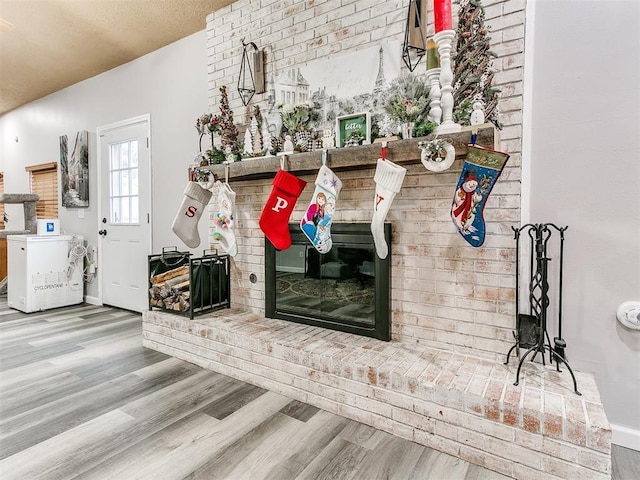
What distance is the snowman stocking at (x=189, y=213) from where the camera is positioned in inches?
109

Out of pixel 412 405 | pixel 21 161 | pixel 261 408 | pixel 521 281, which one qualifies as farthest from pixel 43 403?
pixel 21 161

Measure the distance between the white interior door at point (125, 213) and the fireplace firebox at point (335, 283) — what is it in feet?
6.42

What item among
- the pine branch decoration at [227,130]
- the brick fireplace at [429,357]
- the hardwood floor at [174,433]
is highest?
the pine branch decoration at [227,130]

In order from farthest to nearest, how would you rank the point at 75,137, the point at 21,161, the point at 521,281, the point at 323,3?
the point at 21,161 → the point at 75,137 → the point at 323,3 → the point at 521,281

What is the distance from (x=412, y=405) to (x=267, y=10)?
273cm

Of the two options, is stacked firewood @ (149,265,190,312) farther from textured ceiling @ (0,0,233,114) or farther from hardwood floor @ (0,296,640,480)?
textured ceiling @ (0,0,233,114)

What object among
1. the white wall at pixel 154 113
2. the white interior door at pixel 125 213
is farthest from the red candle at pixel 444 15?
the white interior door at pixel 125 213

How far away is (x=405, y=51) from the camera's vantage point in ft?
6.92

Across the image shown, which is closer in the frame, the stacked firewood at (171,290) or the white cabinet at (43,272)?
the stacked firewood at (171,290)

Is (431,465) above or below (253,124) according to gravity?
below

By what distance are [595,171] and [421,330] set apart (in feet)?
3.76

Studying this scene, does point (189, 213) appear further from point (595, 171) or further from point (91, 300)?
point (91, 300)

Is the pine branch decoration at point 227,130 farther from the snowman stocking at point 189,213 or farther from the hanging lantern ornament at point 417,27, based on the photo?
the hanging lantern ornament at point 417,27

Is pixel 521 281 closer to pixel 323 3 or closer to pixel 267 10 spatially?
pixel 323 3
